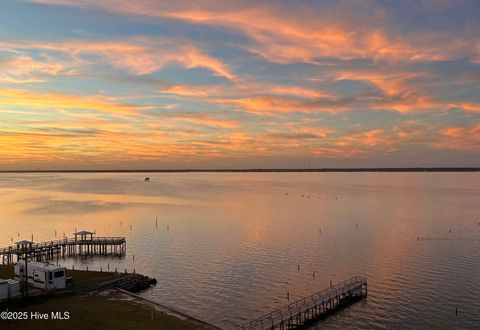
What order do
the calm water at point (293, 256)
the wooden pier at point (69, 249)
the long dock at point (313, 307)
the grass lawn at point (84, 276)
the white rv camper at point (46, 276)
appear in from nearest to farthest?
the long dock at point (313, 307), the white rv camper at point (46, 276), the calm water at point (293, 256), the grass lawn at point (84, 276), the wooden pier at point (69, 249)

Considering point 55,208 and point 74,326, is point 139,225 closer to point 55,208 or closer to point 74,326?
point 55,208

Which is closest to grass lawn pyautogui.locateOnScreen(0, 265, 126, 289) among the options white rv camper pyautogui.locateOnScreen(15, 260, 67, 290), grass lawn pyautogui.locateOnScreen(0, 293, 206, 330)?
white rv camper pyautogui.locateOnScreen(15, 260, 67, 290)

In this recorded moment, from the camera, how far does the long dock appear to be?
158 feet

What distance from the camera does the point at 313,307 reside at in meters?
53.6

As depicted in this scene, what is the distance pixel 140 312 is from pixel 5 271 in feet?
99.0

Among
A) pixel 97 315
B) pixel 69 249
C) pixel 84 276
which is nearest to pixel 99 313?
pixel 97 315

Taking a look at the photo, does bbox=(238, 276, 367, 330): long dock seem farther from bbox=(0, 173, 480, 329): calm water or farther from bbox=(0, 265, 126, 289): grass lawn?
bbox=(0, 265, 126, 289): grass lawn

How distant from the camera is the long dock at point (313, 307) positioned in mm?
48156

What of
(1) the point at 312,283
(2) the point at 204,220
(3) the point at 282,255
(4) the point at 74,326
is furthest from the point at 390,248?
(4) the point at 74,326

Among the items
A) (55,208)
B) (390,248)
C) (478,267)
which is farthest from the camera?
(55,208)

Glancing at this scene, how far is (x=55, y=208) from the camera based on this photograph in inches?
6880

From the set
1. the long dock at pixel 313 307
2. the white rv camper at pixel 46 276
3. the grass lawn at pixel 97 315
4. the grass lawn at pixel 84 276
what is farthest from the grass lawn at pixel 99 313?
the long dock at pixel 313 307

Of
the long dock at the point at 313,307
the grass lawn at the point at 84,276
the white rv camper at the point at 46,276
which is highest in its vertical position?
the white rv camper at the point at 46,276

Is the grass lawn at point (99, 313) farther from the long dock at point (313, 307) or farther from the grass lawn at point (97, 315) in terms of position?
the long dock at point (313, 307)
